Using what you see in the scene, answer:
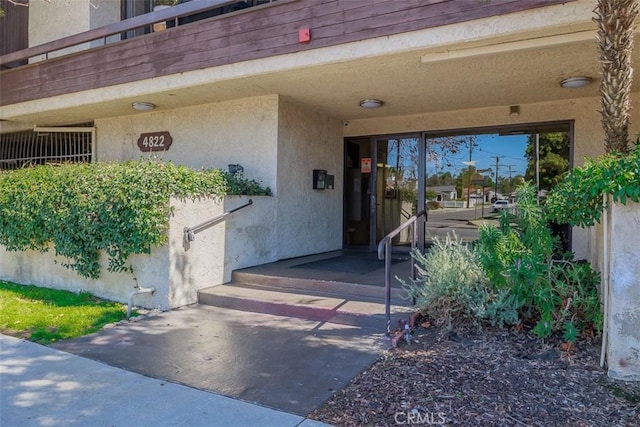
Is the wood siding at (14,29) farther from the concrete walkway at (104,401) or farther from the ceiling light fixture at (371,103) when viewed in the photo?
the concrete walkway at (104,401)

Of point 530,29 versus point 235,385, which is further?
point 530,29

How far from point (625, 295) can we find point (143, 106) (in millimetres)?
7774

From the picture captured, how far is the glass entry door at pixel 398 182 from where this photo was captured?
8445 millimetres

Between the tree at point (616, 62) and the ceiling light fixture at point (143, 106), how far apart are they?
6966 mm

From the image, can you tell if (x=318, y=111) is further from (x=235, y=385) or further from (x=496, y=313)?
(x=235, y=385)

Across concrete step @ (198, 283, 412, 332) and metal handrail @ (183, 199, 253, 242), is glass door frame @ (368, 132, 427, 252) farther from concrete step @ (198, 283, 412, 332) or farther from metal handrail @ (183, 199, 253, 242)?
metal handrail @ (183, 199, 253, 242)

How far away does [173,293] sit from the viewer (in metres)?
5.59

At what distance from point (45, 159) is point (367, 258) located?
8.38 meters

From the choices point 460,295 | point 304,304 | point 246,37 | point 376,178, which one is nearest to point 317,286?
point 304,304

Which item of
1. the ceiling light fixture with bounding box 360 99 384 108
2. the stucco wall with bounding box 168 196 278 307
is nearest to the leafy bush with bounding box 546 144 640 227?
the ceiling light fixture with bounding box 360 99 384 108

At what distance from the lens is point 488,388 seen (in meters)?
3.22

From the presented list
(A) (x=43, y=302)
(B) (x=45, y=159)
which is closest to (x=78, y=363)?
(A) (x=43, y=302)

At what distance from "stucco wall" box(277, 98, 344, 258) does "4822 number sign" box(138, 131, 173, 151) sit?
2604 mm

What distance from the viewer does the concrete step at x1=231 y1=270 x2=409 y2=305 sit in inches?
211
